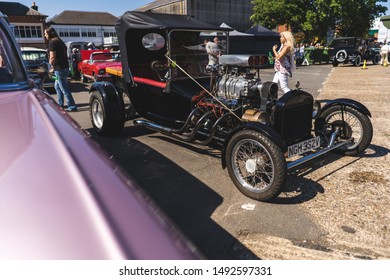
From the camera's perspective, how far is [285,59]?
20.1 ft

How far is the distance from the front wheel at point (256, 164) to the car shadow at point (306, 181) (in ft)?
0.67

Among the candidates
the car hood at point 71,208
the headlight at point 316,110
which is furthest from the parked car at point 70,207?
Result: the headlight at point 316,110

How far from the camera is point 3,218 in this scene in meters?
0.93

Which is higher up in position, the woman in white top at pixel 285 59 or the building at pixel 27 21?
the building at pixel 27 21

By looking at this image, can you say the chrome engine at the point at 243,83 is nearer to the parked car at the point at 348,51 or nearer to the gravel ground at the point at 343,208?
the gravel ground at the point at 343,208

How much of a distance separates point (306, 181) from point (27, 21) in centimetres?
4935

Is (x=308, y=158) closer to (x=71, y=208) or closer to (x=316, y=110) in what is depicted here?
(x=316, y=110)

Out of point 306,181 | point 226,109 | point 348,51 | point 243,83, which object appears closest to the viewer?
point 306,181

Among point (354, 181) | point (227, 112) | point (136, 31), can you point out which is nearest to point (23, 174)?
point (227, 112)

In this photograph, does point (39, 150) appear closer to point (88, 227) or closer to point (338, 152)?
point (88, 227)

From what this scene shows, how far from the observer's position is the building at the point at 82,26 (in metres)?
54.6

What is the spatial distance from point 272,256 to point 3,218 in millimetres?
2035

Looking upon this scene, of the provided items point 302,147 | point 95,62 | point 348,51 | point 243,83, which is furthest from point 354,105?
point 348,51

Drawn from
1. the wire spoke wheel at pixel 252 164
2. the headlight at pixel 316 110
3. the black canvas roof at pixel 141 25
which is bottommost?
the wire spoke wheel at pixel 252 164
